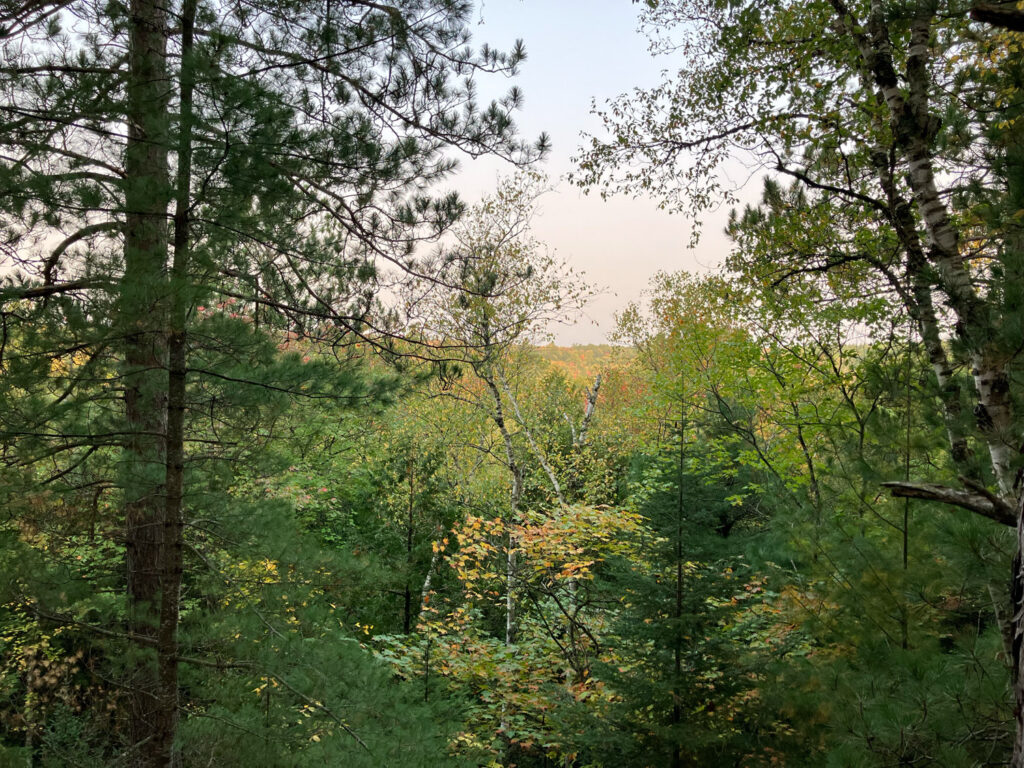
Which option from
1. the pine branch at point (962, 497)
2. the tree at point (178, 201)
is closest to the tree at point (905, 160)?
the pine branch at point (962, 497)

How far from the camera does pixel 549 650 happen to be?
8141mm

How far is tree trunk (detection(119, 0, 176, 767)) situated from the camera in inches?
99.8

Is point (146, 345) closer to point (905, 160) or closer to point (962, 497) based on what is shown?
point (962, 497)

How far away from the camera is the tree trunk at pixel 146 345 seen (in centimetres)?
254

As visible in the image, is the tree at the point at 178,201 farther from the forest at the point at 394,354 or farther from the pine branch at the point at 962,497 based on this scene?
the pine branch at the point at 962,497

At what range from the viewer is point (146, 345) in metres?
3.09

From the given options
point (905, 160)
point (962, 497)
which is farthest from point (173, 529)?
point (905, 160)

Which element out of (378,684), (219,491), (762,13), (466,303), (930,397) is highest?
(762,13)

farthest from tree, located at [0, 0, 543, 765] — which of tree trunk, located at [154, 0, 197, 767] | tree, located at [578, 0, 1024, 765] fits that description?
tree, located at [578, 0, 1024, 765]

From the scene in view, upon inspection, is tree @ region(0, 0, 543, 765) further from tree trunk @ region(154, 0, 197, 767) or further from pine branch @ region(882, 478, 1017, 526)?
pine branch @ region(882, 478, 1017, 526)

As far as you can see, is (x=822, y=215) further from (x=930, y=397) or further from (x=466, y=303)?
(x=466, y=303)

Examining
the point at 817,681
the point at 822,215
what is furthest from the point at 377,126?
the point at 817,681

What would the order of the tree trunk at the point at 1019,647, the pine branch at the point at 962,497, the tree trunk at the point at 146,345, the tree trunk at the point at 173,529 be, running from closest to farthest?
the tree trunk at the point at 1019,647 < the pine branch at the point at 962,497 < the tree trunk at the point at 146,345 < the tree trunk at the point at 173,529

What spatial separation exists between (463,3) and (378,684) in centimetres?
522
